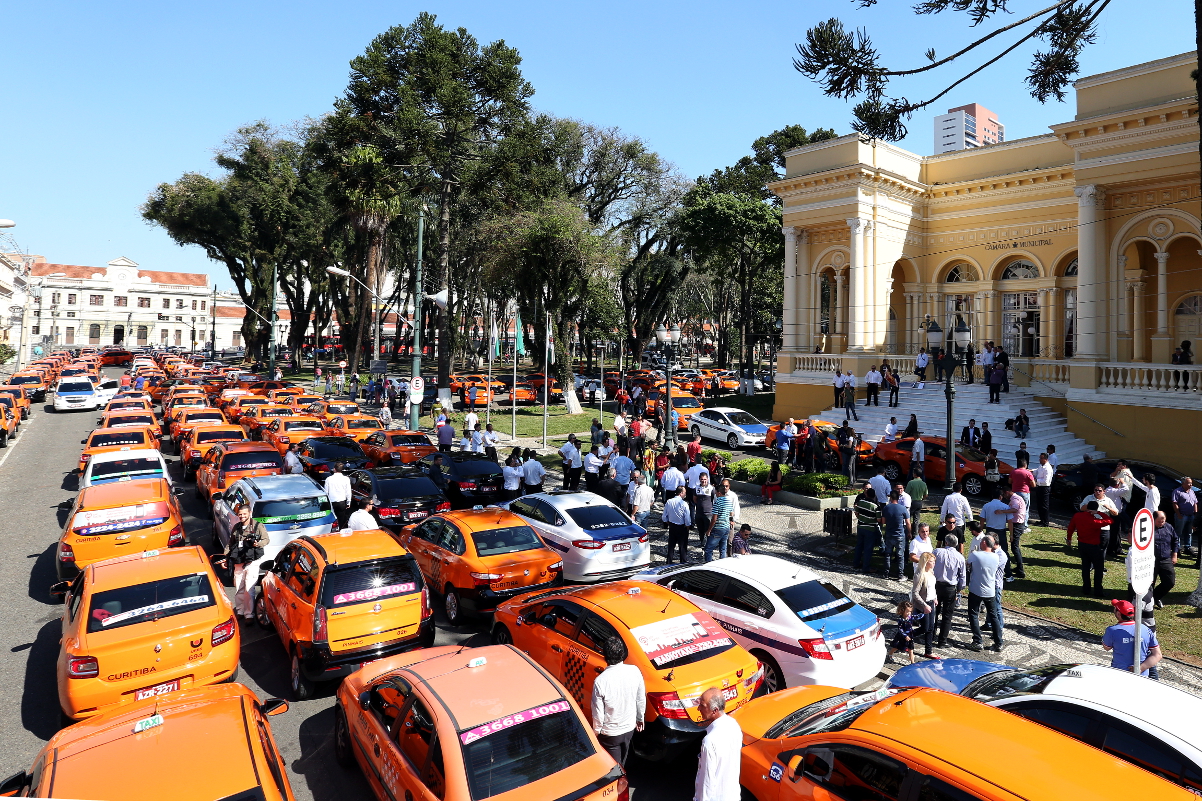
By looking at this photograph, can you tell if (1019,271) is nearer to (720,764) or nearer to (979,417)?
(979,417)

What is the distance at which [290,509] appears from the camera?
11.7 meters

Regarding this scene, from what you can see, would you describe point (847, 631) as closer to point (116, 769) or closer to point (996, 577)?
point (996, 577)

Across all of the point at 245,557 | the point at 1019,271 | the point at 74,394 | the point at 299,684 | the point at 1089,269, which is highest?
the point at 1019,271

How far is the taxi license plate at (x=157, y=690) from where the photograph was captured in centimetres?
705

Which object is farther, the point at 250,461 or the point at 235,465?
the point at 250,461

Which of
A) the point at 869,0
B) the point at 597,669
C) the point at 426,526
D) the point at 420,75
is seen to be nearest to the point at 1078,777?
the point at 597,669

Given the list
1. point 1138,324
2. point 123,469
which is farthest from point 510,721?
point 1138,324

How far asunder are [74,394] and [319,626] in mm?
36197

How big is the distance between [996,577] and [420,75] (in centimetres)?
3054

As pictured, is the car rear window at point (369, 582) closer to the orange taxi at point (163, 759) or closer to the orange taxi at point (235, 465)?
the orange taxi at point (163, 759)

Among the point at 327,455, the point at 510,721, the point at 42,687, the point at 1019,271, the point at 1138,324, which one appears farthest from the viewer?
the point at 1019,271

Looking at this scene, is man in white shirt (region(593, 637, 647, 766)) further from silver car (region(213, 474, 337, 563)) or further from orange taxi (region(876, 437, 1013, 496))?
orange taxi (region(876, 437, 1013, 496))

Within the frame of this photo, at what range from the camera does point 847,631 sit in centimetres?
793

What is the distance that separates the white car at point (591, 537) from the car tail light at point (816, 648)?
4.31 meters
